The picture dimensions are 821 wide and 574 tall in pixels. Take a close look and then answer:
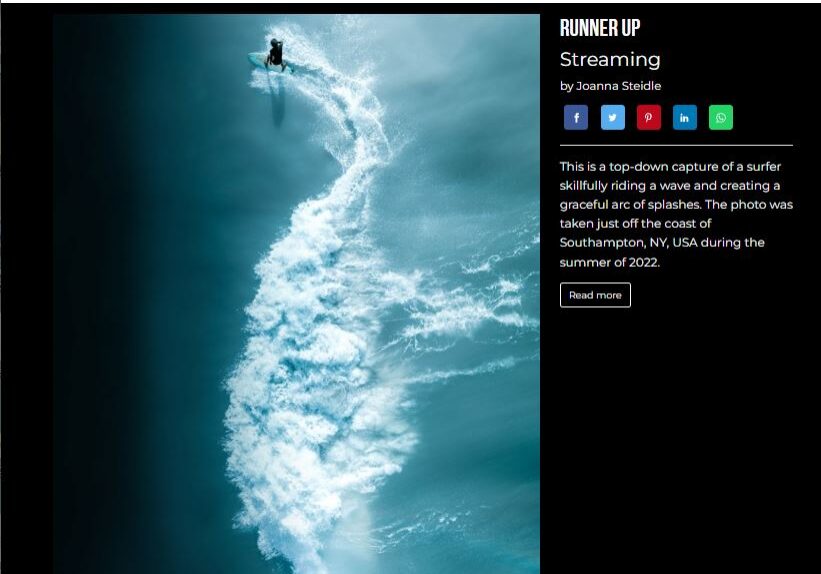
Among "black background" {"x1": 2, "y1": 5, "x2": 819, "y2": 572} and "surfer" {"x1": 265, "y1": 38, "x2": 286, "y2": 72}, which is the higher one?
"surfer" {"x1": 265, "y1": 38, "x2": 286, "y2": 72}

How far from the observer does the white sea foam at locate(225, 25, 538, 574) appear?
8.81 ft

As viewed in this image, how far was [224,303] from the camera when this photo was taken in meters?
2.71

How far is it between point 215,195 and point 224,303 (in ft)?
1.78

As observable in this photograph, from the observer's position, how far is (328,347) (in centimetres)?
269
